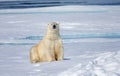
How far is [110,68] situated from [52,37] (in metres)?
2.23

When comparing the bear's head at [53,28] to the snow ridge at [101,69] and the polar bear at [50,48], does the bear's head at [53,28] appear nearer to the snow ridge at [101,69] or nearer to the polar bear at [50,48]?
the polar bear at [50,48]

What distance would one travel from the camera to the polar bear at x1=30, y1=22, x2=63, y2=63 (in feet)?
21.6

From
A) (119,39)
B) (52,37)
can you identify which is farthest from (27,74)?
(119,39)

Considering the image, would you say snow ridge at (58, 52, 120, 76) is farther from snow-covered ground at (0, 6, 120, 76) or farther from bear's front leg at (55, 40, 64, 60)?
bear's front leg at (55, 40, 64, 60)

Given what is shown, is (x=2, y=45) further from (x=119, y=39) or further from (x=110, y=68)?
(x=110, y=68)

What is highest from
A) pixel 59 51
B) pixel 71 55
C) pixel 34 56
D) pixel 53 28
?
pixel 53 28

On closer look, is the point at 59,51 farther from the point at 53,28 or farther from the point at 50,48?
the point at 53,28

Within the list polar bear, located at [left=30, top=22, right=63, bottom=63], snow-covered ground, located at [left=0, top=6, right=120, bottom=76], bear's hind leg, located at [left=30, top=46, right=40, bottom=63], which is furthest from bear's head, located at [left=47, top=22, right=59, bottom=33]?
snow-covered ground, located at [left=0, top=6, right=120, bottom=76]

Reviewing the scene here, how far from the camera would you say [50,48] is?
260 inches

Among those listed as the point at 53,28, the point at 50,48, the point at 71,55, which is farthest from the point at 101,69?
the point at 71,55

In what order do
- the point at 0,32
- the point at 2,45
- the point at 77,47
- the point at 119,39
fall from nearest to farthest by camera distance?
1. the point at 77,47
2. the point at 2,45
3. the point at 119,39
4. the point at 0,32

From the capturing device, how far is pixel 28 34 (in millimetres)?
12922

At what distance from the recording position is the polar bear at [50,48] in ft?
21.6

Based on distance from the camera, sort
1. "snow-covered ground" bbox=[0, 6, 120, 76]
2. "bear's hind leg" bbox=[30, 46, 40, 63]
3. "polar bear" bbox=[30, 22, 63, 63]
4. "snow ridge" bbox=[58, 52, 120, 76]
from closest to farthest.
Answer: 1. "snow ridge" bbox=[58, 52, 120, 76]
2. "snow-covered ground" bbox=[0, 6, 120, 76]
3. "polar bear" bbox=[30, 22, 63, 63]
4. "bear's hind leg" bbox=[30, 46, 40, 63]
